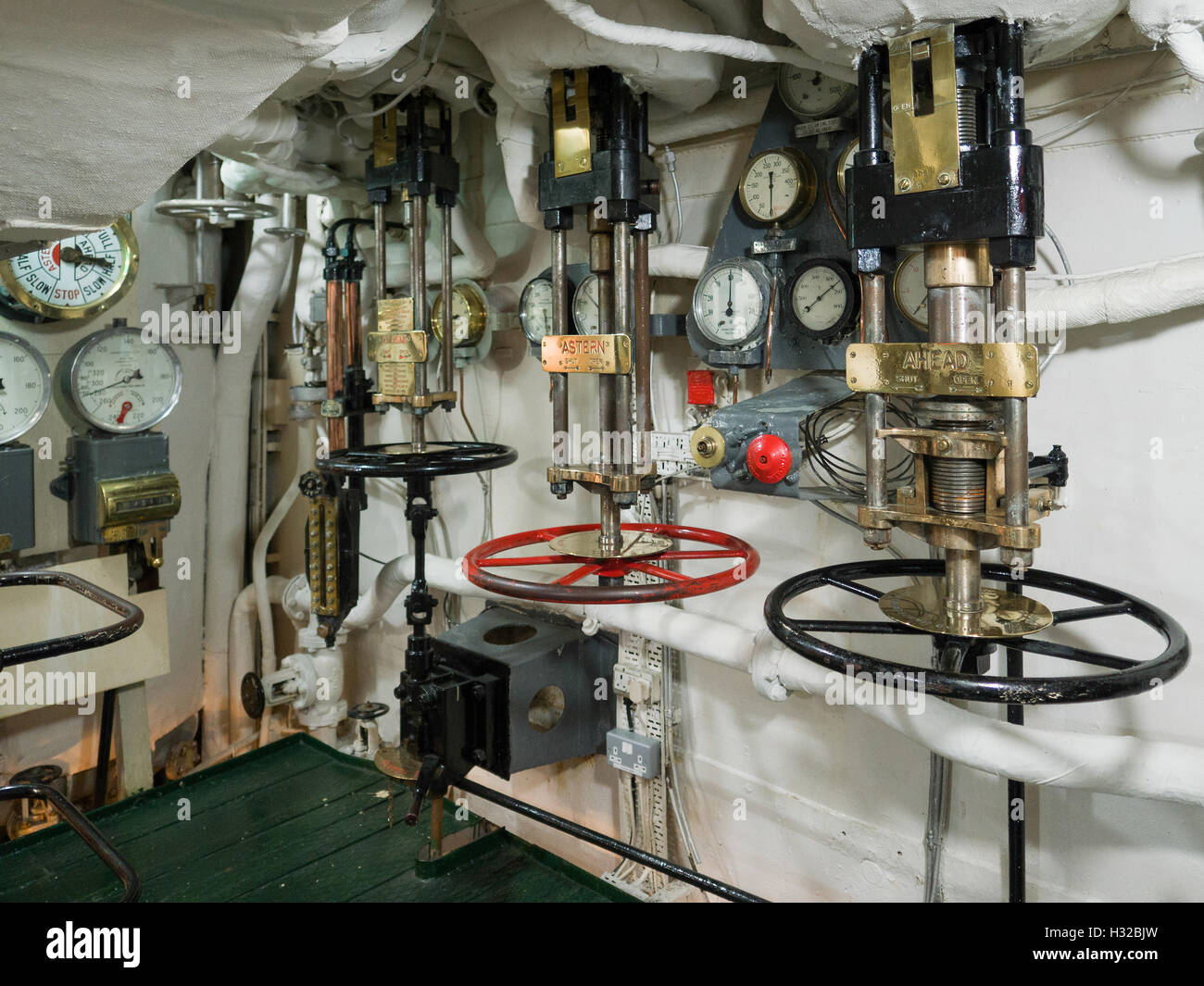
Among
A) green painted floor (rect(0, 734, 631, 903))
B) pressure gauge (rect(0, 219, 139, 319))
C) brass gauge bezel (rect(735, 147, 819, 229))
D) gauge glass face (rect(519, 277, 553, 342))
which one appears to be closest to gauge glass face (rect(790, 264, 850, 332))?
brass gauge bezel (rect(735, 147, 819, 229))

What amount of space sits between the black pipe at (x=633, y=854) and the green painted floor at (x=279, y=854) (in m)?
0.23

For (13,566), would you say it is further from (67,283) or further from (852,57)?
(852,57)

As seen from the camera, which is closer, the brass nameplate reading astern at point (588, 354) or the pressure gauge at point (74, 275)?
the brass nameplate reading astern at point (588, 354)

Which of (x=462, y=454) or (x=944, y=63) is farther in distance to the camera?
(x=462, y=454)

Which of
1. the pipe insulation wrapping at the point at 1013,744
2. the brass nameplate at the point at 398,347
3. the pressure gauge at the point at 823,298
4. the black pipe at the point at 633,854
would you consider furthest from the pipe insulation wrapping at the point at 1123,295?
the brass nameplate at the point at 398,347

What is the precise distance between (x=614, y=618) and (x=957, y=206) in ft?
4.19

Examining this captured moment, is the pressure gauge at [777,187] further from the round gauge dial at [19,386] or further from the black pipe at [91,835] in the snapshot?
the round gauge dial at [19,386]

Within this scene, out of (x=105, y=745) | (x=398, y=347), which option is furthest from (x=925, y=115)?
(x=105, y=745)

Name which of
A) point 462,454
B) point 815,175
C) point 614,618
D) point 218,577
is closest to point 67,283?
point 218,577

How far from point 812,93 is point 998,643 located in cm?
114

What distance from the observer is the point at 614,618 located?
2.23 metres

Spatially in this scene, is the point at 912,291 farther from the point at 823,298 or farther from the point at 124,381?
the point at 124,381

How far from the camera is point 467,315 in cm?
260

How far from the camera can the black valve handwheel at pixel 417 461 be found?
1804 mm
